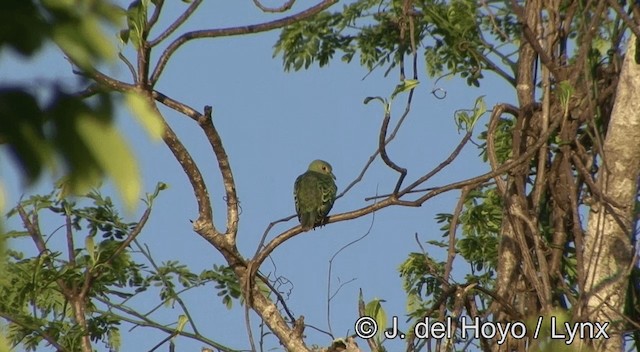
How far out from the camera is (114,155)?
2.76ft

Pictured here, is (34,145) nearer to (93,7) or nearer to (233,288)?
(93,7)

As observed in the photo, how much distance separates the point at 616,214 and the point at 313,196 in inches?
98.7

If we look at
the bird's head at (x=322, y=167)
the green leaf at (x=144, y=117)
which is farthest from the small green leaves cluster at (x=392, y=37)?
the green leaf at (x=144, y=117)

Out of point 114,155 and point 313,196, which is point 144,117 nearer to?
point 114,155

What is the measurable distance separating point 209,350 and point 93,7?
121 inches

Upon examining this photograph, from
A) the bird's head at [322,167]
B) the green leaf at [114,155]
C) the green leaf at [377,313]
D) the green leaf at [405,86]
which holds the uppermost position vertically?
the bird's head at [322,167]

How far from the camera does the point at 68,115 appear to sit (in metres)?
0.85

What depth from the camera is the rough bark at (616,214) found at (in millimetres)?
4297

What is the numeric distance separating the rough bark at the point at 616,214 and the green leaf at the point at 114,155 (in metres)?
3.62

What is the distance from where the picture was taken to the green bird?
612cm

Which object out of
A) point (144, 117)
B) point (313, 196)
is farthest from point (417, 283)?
point (144, 117)

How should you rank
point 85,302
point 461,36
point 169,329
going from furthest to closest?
point 461,36 → point 85,302 → point 169,329

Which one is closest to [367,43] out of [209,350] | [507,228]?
[507,228]

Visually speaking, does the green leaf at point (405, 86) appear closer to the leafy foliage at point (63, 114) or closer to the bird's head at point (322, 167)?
the leafy foliage at point (63, 114)
